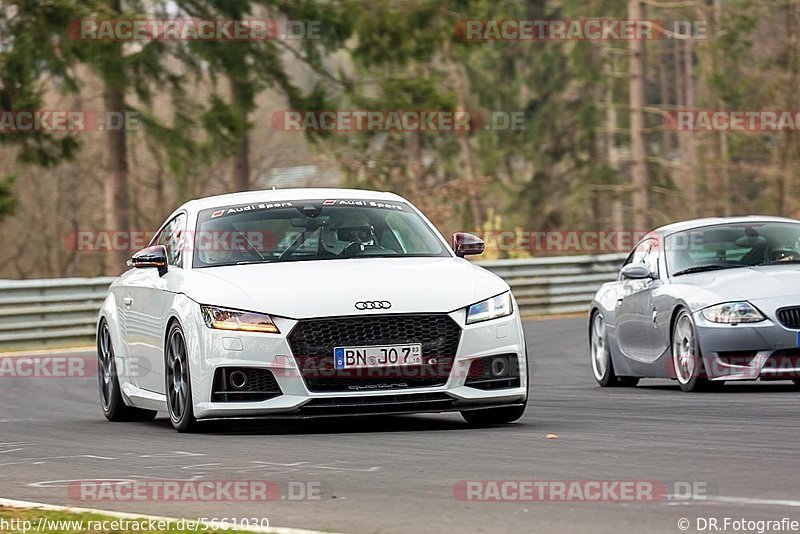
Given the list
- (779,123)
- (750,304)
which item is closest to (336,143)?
(779,123)

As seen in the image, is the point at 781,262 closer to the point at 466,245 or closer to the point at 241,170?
the point at 466,245

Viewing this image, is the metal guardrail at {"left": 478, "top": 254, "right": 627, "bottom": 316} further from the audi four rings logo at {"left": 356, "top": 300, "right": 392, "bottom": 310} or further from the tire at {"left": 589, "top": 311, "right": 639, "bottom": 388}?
the audi four rings logo at {"left": 356, "top": 300, "right": 392, "bottom": 310}

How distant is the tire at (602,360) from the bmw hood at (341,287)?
15.0 feet

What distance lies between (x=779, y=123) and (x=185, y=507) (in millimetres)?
37664

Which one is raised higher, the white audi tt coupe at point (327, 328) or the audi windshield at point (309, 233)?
the audi windshield at point (309, 233)

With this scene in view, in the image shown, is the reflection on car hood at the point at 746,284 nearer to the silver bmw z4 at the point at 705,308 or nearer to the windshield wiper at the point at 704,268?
the silver bmw z4 at the point at 705,308

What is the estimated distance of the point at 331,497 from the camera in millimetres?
7500

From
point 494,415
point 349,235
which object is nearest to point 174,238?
point 349,235

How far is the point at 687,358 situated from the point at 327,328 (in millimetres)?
4374

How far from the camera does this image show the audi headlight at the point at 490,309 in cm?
1034

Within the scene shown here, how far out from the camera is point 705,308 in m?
13.1

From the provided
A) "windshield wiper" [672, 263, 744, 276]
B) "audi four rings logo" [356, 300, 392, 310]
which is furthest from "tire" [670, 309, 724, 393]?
"audi four rings logo" [356, 300, 392, 310]

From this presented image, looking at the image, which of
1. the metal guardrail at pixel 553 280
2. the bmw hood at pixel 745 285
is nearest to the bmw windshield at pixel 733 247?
the bmw hood at pixel 745 285

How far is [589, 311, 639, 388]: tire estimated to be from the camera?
600 inches
